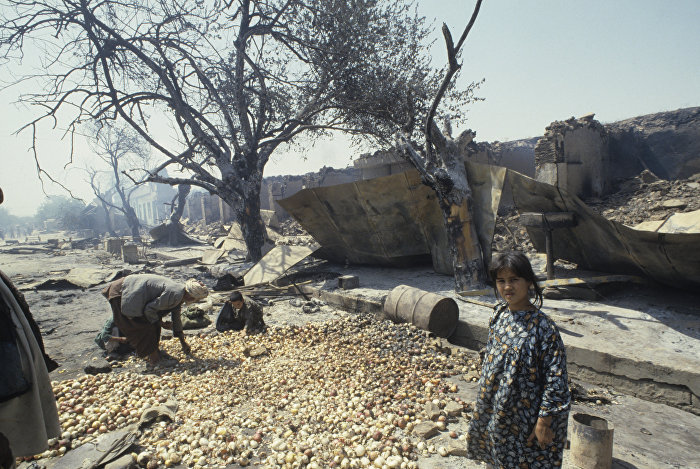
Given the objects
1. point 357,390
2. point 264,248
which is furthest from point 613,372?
point 264,248

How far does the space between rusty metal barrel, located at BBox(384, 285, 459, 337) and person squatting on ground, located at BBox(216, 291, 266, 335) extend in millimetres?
2222

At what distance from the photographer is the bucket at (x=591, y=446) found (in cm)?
249

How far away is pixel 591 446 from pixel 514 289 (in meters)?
1.51

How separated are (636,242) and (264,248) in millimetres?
8792

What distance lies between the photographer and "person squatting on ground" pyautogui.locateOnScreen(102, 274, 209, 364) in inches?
182

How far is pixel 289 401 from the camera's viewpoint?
12.3 feet

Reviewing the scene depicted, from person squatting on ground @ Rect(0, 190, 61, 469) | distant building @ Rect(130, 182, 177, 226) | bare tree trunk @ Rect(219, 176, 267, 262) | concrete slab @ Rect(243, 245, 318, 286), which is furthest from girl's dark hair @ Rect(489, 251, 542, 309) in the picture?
distant building @ Rect(130, 182, 177, 226)

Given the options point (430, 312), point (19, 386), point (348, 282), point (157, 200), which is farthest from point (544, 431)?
point (157, 200)

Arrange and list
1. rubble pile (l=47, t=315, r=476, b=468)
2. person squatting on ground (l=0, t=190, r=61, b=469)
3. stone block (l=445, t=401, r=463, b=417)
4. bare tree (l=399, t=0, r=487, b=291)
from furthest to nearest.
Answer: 1. bare tree (l=399, t=0, r=487, b=291)
2. stone block (l=445, t=401, r=463, b=417)
3. rubble pile (l=47, t=315, r=476, b=468)
4. person squatting on ground (l=0, t=190, r=61, b=469)

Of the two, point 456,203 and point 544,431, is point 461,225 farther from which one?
point 544,431

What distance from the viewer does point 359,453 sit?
282cm

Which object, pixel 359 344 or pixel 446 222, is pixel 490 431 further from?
pixel 446 222

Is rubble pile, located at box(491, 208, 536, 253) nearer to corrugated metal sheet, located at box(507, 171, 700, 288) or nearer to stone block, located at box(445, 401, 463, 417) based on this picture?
corrugated metal sheet, located at box(507, 171, 700, 288)

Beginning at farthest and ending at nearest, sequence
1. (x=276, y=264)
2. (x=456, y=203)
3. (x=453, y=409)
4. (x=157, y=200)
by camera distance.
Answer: (x=157, y=200), (x=276, y=264), (x=456, y=203), (x=453, y=409)
